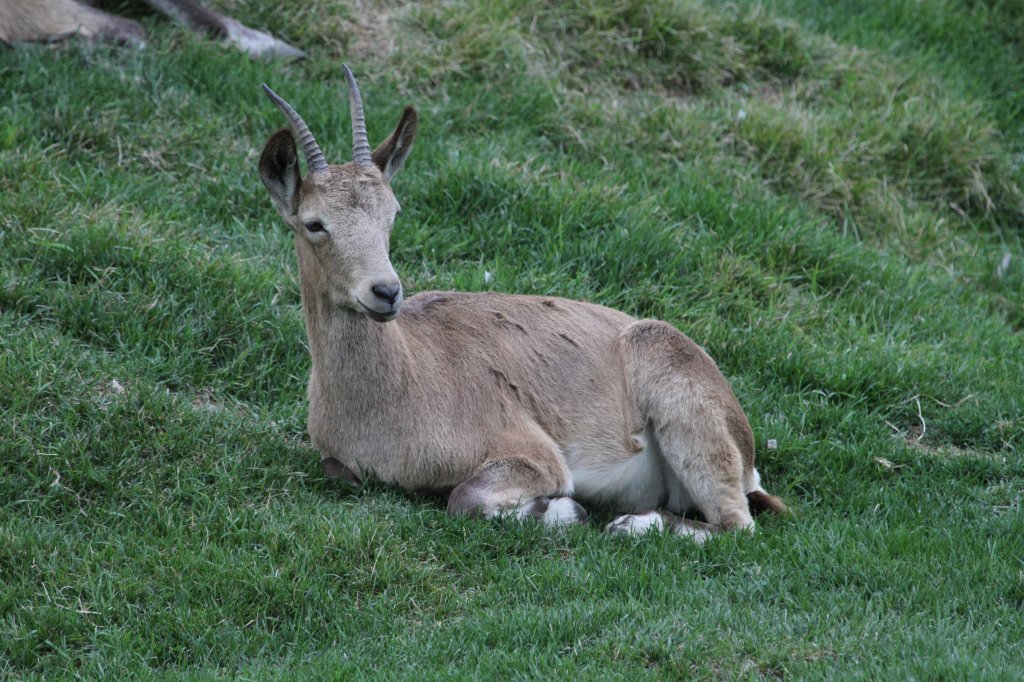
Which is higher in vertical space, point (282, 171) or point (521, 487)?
point (282, 171)

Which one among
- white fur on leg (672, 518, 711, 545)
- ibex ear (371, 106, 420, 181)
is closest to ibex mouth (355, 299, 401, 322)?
ibex ear (371, 106, 420, 181)

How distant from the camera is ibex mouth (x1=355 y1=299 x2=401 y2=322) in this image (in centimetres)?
603

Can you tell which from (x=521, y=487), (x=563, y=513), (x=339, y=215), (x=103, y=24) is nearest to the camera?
(x=339, y=215)

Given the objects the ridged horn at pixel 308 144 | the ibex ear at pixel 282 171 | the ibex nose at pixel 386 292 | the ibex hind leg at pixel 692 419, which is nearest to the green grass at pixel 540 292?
the ibex hind leg at pixel 692 419

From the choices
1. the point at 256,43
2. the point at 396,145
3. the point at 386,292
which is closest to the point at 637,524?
the point at 386,292

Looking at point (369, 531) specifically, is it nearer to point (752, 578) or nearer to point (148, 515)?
point (148, 515)

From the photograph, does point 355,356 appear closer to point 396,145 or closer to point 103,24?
point 396,145

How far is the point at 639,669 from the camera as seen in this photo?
200 inches

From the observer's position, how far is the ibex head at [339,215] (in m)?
6.10

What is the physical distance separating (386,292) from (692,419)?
6.37ft

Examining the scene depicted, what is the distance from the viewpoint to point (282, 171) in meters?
6.41

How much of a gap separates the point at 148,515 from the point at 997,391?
5634mm

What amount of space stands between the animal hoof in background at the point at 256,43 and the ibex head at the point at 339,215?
4225mm

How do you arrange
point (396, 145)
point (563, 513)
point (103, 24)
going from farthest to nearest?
point (103, 24), point (396, 145), point (563, 513)
